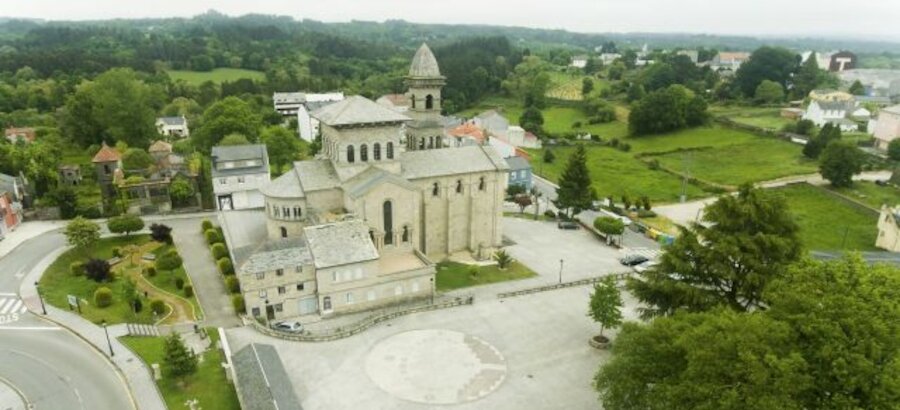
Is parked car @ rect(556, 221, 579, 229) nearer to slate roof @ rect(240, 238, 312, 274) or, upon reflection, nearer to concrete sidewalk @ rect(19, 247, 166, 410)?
slate roof @ rect(240, 238, 312, 274)

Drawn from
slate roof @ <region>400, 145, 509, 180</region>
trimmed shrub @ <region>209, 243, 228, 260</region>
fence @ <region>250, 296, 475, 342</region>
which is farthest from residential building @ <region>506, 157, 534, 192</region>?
trimmed shrub @ <region>209, 243, 228, 260</region>

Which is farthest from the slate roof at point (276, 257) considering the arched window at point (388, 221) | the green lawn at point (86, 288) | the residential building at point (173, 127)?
the residential building at point (173, 127)

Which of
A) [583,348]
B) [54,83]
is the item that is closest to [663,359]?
[583,348]

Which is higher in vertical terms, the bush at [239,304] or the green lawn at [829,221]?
the bush at [239,304]

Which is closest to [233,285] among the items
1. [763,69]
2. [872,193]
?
[872,193]

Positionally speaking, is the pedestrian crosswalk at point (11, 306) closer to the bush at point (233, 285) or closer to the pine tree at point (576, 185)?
the bush at point (233, 285)

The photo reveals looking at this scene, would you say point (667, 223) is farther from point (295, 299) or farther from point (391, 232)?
point (295, 299)
